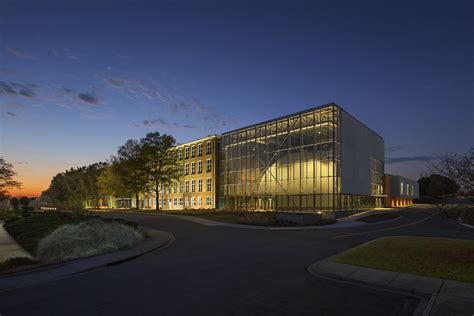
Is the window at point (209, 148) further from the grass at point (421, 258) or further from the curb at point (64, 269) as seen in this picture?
the grass at point (421, 258)

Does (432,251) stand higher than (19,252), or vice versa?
(432,251)

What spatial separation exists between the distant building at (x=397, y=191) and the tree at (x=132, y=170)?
154 ft

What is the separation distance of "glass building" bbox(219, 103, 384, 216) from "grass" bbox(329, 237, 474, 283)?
1155 inches

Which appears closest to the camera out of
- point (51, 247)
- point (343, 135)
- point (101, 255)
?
point (101, 255)

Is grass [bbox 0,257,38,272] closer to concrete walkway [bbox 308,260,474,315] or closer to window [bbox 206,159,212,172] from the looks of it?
concrete walkway [bbox 308,260,474,315]

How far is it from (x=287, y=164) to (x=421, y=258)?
A: 122 feet

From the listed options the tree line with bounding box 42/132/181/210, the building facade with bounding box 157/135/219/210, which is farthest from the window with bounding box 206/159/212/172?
the tree line with bounding box 42/132/181/210

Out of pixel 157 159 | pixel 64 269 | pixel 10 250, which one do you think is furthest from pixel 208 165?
pixel 64 269

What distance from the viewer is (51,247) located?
52.9ft

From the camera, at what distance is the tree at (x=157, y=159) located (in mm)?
62594

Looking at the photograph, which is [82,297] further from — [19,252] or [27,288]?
[19,252]

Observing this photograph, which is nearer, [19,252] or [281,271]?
[281,271]

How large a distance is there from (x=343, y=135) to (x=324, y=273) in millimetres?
37543

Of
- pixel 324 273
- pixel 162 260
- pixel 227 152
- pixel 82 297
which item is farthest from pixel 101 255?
pixel 227 152
